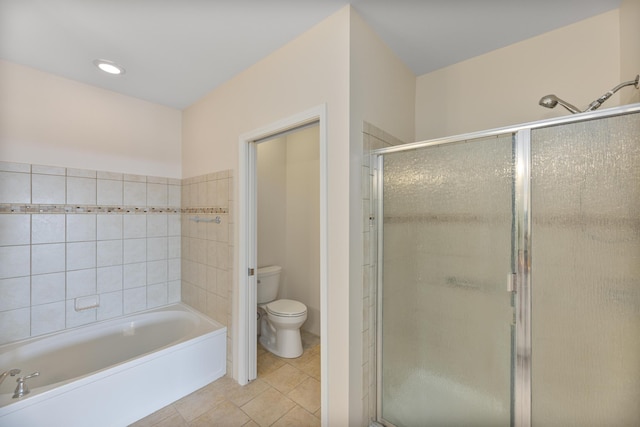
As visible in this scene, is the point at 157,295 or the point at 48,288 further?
the point at 157,295

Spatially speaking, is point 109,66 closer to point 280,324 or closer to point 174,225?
point 174,225

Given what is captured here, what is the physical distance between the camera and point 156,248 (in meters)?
2.46

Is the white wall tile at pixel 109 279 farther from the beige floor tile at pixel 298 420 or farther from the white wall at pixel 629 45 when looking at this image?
the white wall at pixel 629 45

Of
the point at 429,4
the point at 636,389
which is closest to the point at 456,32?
the point at 429,4

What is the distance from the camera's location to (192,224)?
97.1 inches

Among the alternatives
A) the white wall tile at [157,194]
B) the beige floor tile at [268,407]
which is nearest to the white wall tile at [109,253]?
the white wall tile at [157,194]

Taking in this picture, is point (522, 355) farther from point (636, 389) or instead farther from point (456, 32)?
point (456, 32)

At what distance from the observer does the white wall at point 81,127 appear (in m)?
1.81

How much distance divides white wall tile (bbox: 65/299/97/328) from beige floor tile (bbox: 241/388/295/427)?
148 cm

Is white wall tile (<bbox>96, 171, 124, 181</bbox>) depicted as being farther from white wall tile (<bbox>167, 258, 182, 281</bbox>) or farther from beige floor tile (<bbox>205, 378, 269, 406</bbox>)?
beige floor tile (<bbox>205, 378, 269, 406</bbox>)

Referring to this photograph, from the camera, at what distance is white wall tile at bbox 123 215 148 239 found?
7.54 feet

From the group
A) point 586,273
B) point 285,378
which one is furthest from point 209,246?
point 586,273

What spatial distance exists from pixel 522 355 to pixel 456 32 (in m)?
1.74

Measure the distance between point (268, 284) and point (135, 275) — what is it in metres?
1.21
